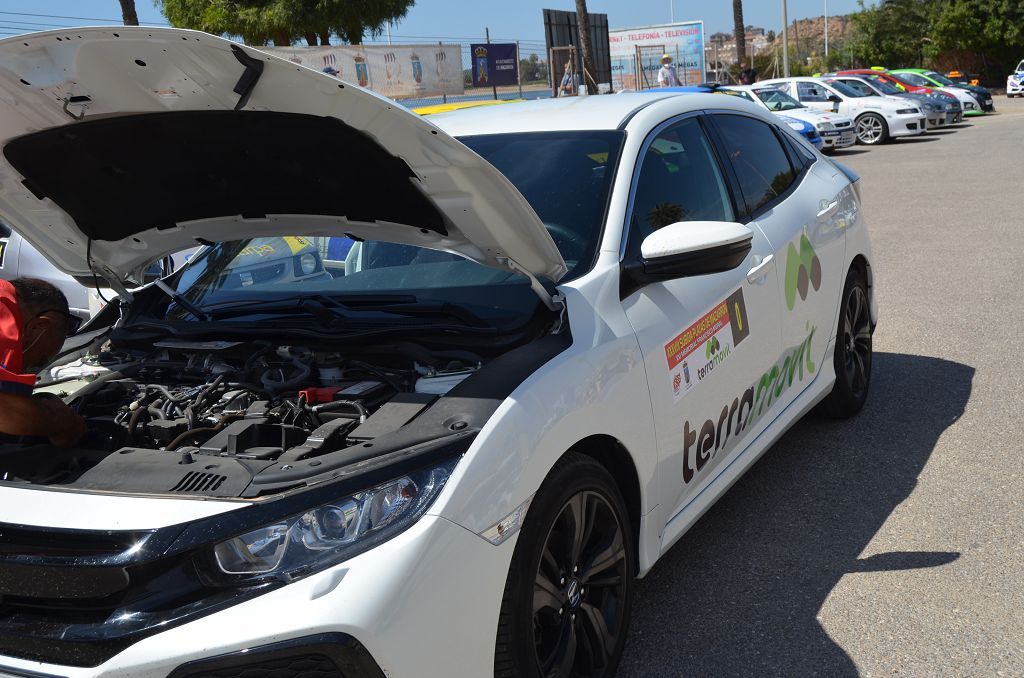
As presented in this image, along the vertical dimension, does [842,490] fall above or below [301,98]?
below

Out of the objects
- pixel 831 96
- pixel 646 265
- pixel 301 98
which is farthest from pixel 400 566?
pixel 831 96

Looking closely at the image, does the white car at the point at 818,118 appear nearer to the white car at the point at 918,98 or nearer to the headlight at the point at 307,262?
the white car at the point at 918,98

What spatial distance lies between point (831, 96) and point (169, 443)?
23925 millimetres

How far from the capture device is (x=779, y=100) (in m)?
23.6

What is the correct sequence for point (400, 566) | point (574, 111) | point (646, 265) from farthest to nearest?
point (574, 111)
point (646, 265)
point (400, 566)

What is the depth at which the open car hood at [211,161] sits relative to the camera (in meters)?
2.55

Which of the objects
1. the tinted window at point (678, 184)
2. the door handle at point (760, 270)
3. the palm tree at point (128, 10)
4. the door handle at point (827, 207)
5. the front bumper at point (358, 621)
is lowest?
the front bumper at point (358, 621)

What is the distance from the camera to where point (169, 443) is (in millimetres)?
2932

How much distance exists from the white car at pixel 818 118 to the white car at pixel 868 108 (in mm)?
772

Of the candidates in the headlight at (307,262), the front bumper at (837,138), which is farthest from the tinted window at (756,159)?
the front bumper at (837,138)

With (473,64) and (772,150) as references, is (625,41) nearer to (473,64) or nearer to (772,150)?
(473,64)

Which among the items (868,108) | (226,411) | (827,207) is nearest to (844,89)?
(868,108)

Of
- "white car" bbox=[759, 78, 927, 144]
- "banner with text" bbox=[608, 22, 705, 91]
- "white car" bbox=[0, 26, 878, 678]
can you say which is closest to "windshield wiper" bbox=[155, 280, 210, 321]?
"white car" bbox=[0, 26, 878, 678]

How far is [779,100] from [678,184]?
21.1 meters
